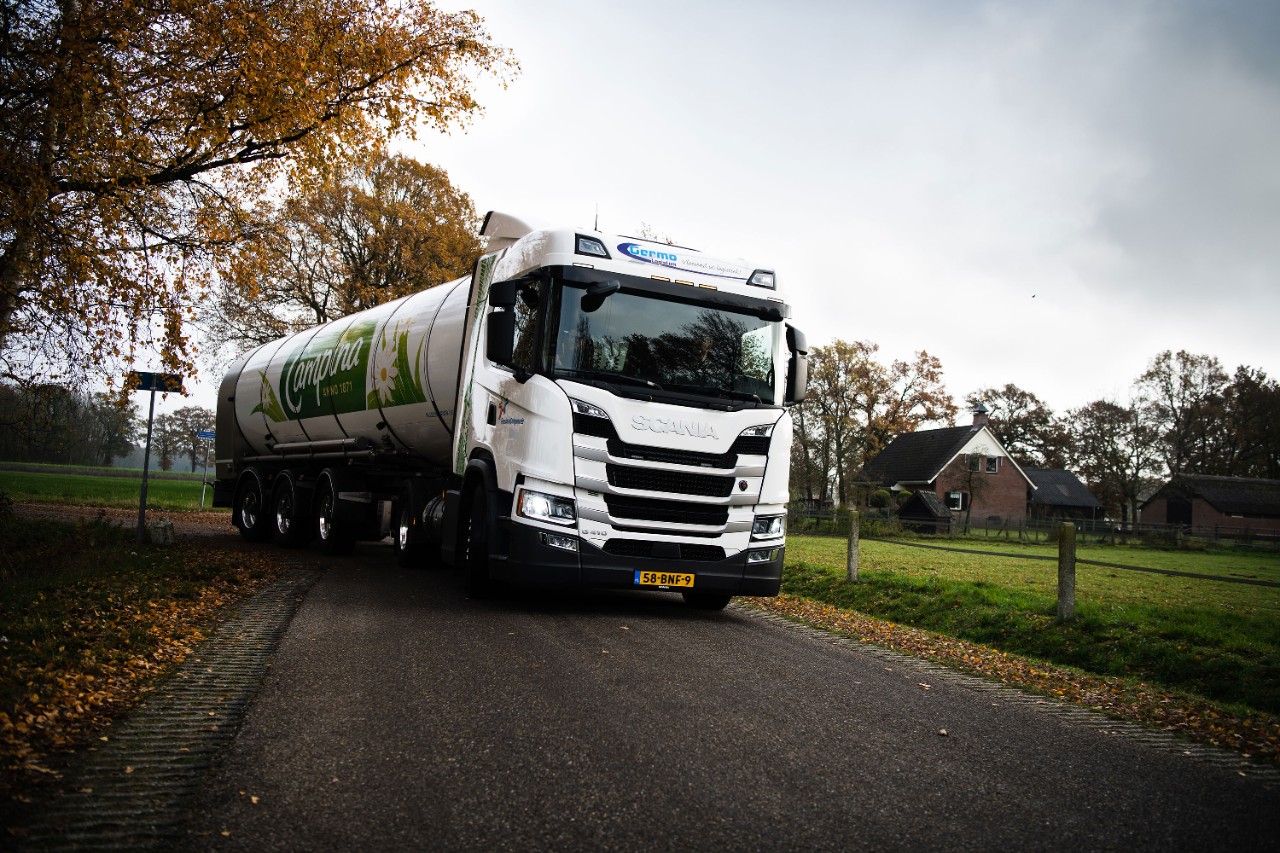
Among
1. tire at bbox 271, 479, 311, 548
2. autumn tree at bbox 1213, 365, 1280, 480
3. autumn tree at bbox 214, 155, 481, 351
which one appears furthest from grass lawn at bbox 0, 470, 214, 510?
autumn tree at bbox 1213, 365, 1280, 480

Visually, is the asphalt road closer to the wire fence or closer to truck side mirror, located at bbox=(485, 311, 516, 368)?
truck side mirror, located at bbox=(485, 311, 516, 368)

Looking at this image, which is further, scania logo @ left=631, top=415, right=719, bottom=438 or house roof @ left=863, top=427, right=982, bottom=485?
house roof @ left=863, top=427, right=982, bottom=485

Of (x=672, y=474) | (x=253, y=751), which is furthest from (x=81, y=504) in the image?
(x=253, y=751)

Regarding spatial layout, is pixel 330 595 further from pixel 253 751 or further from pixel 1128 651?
pixel 1128 651

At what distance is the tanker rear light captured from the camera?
8.67 m

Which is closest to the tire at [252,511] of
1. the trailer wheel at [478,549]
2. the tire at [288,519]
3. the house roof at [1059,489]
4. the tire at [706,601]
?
the tire at [288,519]

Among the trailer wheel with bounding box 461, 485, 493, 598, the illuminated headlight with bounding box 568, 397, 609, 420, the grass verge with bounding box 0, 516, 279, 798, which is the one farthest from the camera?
the trailer wheel with bounding box 461, 485, 493, 598

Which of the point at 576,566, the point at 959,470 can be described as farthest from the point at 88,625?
the point at 959,470

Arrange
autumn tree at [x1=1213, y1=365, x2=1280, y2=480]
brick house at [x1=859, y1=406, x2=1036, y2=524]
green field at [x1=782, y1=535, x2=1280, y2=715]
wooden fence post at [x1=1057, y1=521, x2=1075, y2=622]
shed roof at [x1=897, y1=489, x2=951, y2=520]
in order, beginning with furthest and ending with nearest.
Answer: brick house at [x1=859, y1=406, x2=1036, y2=524], autumn tree at [x1=1213, y1=365, x2=1280, y2=480], shed roof at [x1=897, y1=489, x2=951, y2=520], wooden fence post at [x1=1057, y1=521, x2=1075, y2=622], green field at [x1=782, y1=535, x2=1280, y2=715]

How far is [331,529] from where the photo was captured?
1431 centimetres

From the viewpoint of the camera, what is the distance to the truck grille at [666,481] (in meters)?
8.28

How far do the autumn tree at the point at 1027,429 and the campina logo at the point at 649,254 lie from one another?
6887 centimetres

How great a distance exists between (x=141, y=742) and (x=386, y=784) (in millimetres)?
1354

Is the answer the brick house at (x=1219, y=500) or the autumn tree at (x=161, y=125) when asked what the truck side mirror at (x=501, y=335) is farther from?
the brick house at (x=1219, y=500)
